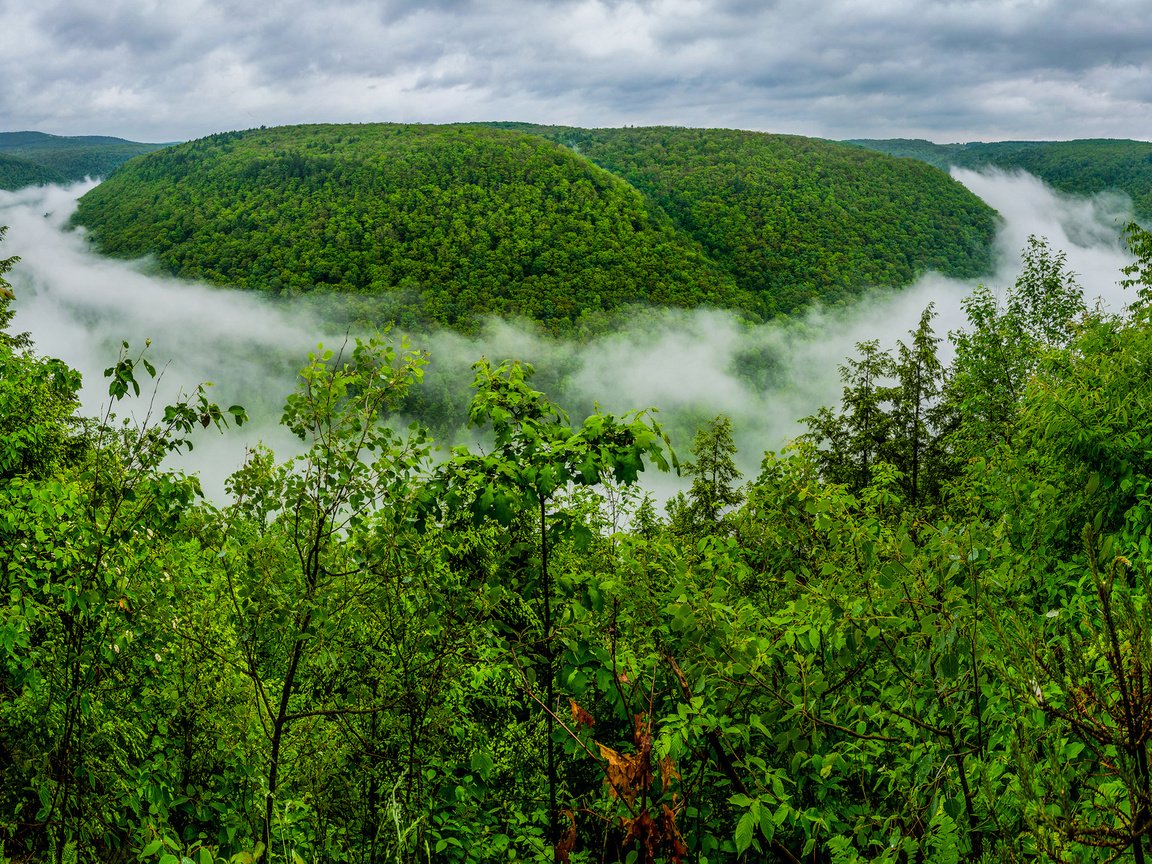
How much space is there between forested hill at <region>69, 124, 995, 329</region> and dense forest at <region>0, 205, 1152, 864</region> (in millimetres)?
125572

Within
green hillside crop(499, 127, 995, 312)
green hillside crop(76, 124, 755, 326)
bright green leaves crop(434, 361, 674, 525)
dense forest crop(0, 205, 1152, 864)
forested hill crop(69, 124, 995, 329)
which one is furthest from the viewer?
green hillside crop(499, 127, 995, 312)

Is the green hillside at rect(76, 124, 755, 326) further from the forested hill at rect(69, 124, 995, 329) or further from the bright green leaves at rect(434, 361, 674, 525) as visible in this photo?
the bright green leaves at rect(434, 361, 674, 525)

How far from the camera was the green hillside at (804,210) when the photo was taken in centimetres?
15138

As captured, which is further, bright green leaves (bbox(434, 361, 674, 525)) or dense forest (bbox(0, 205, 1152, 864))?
bright green leaves (bbox(434, 361, 674, 525))

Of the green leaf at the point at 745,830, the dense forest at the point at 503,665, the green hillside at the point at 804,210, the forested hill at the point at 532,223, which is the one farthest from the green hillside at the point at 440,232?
the green leaf at the point at 745,830

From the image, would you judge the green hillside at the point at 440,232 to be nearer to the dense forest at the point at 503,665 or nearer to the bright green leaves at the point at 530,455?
the dense forest at the point at 503,665

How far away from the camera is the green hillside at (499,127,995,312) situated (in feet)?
497

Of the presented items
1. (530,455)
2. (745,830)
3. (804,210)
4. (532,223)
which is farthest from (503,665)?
(804,210)

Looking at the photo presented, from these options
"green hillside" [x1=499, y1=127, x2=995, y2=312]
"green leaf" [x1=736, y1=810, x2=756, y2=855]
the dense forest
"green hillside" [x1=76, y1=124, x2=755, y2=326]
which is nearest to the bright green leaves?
the dense forest

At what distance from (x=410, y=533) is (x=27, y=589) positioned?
4.35 metres

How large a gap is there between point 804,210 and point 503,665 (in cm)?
16917

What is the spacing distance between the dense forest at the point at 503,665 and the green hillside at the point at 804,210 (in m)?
150

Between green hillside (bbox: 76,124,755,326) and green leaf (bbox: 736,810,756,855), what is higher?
green hillside (bbox: 76,124,755,326)

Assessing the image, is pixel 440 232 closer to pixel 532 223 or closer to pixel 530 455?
pixel 532 223
